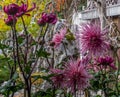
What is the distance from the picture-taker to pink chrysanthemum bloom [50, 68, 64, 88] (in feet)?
→ 4.03

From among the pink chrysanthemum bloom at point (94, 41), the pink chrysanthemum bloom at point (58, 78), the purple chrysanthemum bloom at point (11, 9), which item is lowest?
the pink chrysanthemum bloom at point (58, 78)

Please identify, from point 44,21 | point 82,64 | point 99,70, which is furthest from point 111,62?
point 44,21

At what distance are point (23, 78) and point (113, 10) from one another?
4343 millimetres

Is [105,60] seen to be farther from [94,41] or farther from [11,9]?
[11,9]

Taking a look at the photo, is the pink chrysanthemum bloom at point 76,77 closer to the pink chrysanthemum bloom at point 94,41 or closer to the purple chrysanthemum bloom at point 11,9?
the pink chrysanthemum bloom at point 94,41

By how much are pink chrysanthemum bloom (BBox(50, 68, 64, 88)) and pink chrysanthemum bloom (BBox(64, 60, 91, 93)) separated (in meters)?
0.04

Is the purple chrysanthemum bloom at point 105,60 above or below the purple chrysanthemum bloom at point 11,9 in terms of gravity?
below

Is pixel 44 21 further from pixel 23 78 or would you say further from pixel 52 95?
pixel 52 95

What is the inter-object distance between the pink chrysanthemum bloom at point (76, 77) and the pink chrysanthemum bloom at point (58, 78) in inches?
1.7

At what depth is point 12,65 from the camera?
1430 mm

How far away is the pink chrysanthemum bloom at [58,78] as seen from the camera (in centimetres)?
123

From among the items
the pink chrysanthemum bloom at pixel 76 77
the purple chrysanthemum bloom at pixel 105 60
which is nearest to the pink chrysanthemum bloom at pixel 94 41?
the pink chrysanthemum bloom at pixel 76 77

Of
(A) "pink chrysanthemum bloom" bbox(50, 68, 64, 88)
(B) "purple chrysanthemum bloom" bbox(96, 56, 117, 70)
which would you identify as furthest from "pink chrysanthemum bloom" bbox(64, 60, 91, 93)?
(B) "purple chrysanthemum bloom" bbox(96, 56, 117, 70)

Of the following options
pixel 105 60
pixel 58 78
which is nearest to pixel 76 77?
pixel 58 78
